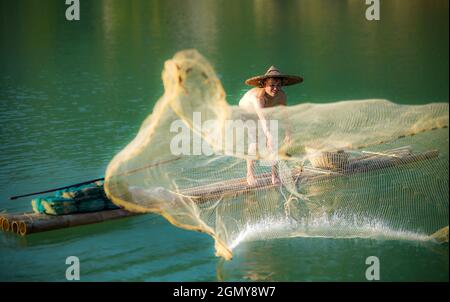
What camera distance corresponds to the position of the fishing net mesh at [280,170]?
17.1 ft

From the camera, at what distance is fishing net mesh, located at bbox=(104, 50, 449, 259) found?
5215 millimetres

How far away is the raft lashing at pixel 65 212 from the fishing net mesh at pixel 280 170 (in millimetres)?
703

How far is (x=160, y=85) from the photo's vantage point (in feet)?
41.9

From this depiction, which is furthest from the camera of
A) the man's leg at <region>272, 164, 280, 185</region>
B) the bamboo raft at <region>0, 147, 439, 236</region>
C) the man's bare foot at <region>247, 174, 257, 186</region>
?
the man's leg at <region>272, 164, 280, 185</region>

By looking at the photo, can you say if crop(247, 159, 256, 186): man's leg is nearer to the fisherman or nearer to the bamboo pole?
the fisherman

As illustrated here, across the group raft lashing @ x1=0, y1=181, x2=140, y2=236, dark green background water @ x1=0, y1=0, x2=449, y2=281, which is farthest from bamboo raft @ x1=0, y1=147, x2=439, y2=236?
dark green background water @ x1=0, y1=0, x2=449, y2=281

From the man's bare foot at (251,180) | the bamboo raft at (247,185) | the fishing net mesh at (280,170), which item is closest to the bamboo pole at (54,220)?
the bamboo raft at (247,185)

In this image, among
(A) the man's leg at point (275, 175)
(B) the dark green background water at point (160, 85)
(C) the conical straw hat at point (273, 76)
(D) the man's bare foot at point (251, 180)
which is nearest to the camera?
(B) the dark green background water at point (160, 85)

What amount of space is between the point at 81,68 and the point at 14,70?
1.24 m

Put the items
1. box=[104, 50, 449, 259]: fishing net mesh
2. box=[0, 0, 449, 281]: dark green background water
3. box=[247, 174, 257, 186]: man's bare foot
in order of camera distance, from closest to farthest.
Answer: box=[104, 50, 449, 259]: fishing net mesh
box=[0, 0, 449, 281]: dark green background water
box=[247, 174, 257, 186]: man's bare foot

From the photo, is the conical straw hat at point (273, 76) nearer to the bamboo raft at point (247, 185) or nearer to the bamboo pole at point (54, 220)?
the bamboo raft at point (247, 185)

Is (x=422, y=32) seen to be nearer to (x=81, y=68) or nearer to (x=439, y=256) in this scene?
(x=81, y=68)

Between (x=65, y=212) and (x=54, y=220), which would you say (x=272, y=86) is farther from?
(x=54, y=220)

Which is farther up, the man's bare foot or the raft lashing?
the man's bare foot
